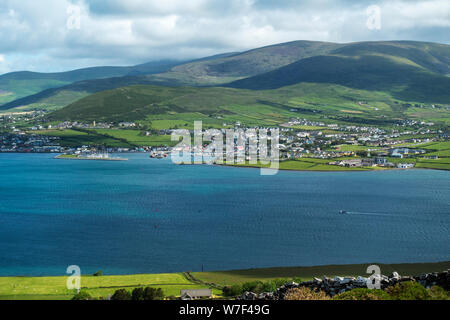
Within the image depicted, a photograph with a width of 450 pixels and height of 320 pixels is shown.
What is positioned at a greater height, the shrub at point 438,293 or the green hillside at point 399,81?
the green hillside at point 399,81

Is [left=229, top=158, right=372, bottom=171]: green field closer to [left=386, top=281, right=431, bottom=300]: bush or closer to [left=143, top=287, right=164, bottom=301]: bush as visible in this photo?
[left=143, top=287, right=164, bottom=301]: bush

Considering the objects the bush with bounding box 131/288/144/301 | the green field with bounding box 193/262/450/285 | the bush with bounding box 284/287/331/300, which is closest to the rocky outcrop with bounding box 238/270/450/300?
the bush with bounding box 284/287/331/300

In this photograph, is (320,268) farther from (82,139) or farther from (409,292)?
(82,139)

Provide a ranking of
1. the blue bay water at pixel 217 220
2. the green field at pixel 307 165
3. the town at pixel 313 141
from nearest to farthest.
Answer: the blue bay water at pixel 217 220
the green field at pixel 307 165
the town at pixel 313 141

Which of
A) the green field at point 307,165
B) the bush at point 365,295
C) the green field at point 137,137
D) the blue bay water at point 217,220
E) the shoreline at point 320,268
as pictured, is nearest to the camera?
the bush at point 365,295

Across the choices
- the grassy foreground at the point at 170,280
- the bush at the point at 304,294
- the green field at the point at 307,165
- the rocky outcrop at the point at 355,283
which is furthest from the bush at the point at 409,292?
the green field at the point at 307,165

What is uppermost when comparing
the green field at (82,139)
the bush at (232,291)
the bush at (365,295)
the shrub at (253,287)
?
the green field at (82,139)

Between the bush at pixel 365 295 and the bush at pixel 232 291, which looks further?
the bush at pixel 232 291

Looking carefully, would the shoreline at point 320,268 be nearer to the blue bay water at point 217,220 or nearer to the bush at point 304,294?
the blue bay water at point 217,220
